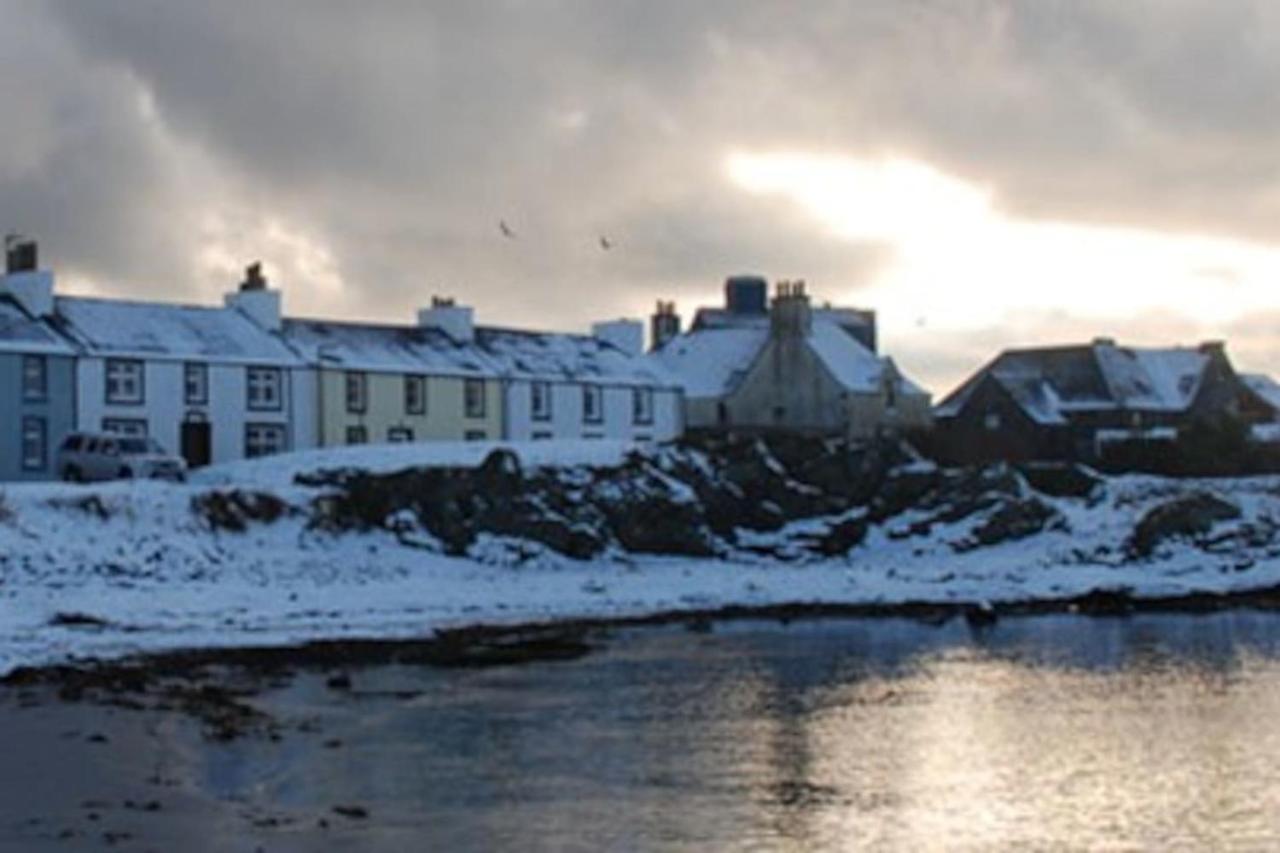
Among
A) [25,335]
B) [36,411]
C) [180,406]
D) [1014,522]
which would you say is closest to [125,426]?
[180,406]

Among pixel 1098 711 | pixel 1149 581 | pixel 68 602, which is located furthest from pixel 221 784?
pixel 1149 581

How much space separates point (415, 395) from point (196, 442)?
1151cm

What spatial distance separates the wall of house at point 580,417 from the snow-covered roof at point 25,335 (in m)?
22.5

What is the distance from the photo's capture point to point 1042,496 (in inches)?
3231

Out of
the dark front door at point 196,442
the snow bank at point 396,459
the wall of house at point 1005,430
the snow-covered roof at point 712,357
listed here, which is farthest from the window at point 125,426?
the wall of house at point 1005,430

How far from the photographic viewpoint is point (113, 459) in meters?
70.7

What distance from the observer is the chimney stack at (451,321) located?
95.4 m

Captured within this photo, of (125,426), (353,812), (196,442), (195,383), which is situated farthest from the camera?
(195,383)

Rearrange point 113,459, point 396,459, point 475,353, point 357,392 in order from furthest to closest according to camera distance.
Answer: point 475,353 → point 357,392 → point 396,459 → point 113,459

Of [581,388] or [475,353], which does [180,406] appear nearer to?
[475,353]

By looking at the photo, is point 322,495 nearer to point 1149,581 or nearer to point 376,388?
point 376,388

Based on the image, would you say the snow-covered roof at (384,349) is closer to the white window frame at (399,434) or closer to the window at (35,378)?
the white window frame at (399,434)

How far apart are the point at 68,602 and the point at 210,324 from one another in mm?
33258

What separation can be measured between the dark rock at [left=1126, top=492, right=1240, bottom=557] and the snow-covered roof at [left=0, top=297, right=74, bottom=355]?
41.4 m
